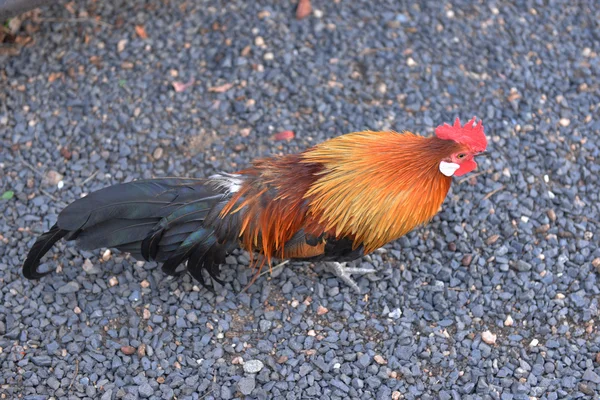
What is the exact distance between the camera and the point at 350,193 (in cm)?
423

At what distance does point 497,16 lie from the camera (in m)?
6.51

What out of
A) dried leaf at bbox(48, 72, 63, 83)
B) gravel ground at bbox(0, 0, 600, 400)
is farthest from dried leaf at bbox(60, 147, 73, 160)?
dried leaf at bbox(48, 72, 63, 83)

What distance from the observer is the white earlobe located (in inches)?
166

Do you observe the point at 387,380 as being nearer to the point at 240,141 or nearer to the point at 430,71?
the point at 240,141

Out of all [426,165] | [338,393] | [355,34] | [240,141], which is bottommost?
[338,393]

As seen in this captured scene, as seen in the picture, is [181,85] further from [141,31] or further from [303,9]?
[303,9]

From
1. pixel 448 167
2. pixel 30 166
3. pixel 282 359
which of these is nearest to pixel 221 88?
pixel 30 166

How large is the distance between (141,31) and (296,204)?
2937mm

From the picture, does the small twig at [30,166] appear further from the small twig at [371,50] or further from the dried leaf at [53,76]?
the small twig at [371,50]

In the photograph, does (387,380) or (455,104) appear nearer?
(387,380)

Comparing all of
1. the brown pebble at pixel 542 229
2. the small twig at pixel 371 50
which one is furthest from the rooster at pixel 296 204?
the small twig at pixel 371 50

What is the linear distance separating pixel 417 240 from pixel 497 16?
9.05ft

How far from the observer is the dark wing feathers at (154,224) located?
4.04 m

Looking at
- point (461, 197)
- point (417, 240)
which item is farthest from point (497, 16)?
point (417, 240)
